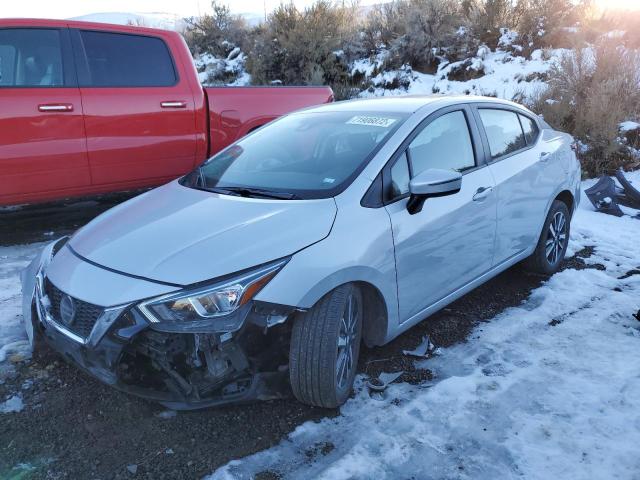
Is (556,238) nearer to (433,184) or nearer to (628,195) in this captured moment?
(433,184)

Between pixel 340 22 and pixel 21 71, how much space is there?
11.1m

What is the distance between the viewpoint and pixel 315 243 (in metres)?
2.73

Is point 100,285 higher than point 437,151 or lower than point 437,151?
lower

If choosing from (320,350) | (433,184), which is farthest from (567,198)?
(320,350)

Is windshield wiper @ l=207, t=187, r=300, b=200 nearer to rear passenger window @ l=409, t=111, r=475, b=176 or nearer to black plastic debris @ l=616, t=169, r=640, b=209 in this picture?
rear passenger window @ l=409, t=111, r=475, b=176

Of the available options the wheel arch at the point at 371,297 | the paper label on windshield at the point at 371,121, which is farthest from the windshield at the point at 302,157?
the wheel arch at the point at 371,297

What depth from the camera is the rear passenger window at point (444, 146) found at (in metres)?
3.42

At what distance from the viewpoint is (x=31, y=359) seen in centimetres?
333

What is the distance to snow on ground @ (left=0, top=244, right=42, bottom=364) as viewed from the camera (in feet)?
11.3

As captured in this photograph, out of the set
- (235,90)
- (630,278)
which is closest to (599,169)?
(630,278)

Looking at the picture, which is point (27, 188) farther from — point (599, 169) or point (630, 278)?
point (599, 169)

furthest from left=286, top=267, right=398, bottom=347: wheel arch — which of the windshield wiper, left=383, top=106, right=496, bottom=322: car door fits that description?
the windshield wiper

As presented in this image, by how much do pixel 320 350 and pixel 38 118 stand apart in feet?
12.0

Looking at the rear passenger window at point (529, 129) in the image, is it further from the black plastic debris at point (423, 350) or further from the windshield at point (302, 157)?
the black plastic debris at point (423, 350)
